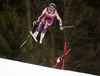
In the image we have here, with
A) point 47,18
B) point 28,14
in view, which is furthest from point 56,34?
point 28,14

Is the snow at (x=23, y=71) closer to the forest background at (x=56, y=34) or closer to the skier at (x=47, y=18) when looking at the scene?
the forest background at (x=56, y=34)

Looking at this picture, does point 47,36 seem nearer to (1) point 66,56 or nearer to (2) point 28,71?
(1) point 66,56

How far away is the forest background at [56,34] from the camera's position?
2.48 meters

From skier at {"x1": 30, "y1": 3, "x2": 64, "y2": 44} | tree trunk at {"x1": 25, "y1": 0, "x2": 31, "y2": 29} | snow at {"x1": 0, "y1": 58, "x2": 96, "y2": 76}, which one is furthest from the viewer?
tree trunk at {"x1": 25, "y1": 0, "x2": 31, "y2": 29}

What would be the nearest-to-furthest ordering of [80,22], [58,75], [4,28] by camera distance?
[58,75] → [80,22] → [4,28]

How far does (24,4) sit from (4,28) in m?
0.55

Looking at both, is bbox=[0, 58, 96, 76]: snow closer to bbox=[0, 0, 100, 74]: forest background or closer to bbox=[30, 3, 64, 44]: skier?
bbox=[0, 0, 100, 74]: forest background

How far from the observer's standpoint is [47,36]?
100.0 inches

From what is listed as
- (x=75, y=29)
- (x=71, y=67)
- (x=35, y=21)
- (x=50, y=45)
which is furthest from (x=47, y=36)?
(x=71, y=67)

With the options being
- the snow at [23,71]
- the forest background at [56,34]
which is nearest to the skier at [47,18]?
the forest background at [56,34]

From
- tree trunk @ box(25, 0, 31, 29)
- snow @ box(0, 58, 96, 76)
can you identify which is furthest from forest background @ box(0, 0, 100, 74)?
snow @ box(0, 58, 96, 76)

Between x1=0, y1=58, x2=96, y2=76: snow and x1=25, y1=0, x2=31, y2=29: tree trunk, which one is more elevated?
x1=25, y1=0, x2=31, y2=29: tree trunk

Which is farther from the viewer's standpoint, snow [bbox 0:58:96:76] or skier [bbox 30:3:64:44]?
skier [bbox 30:3:64:44]

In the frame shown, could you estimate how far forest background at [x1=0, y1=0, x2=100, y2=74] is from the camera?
248cm
